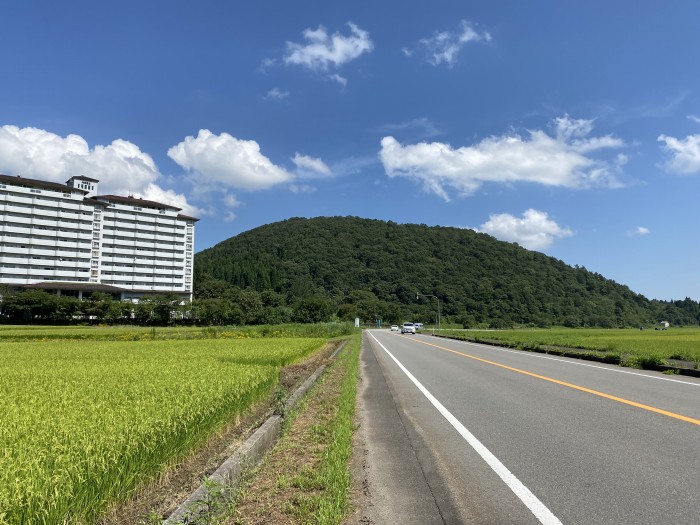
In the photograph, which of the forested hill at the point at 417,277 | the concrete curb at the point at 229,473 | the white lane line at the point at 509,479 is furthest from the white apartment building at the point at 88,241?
the white lane line at the point at 509,479

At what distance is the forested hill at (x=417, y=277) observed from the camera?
114m

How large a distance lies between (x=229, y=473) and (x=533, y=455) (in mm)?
3647

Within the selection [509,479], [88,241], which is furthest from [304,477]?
[88,241]

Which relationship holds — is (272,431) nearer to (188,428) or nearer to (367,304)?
(188,428)

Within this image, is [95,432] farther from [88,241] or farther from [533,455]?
[88,241]

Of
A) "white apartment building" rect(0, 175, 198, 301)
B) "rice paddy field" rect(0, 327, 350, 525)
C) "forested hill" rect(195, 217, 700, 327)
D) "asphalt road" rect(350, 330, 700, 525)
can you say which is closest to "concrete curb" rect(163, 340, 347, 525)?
"rice paddy field" rect(0, 327, 350, 525)

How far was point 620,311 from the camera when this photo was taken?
407 ft

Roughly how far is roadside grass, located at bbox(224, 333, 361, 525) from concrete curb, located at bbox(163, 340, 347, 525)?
5.8 inches

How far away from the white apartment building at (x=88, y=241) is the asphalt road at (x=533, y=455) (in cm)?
10683

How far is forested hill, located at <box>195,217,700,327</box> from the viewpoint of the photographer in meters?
114

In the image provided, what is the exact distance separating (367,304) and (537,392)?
11345cm

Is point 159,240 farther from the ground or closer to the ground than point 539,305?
farther from the ground

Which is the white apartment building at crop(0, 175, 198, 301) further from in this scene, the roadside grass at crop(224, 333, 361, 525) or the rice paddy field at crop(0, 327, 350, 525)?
the roadside grass at crop(224, 333, 361, 525)

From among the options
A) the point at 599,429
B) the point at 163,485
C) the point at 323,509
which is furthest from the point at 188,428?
the point at 599,429
